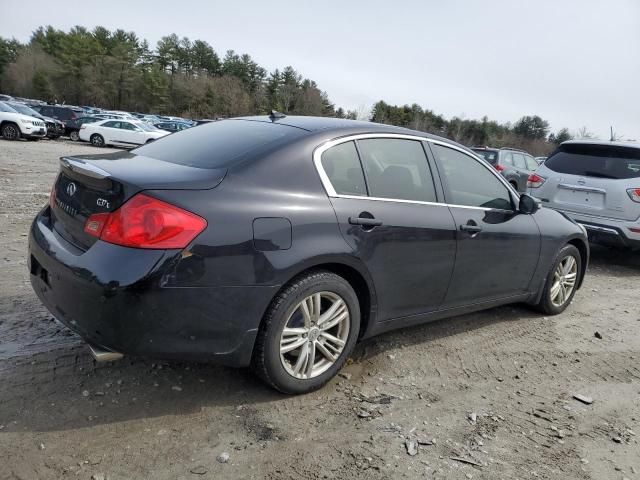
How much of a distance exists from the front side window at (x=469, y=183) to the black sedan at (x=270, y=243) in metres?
0.02

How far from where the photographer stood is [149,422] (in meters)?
2.70

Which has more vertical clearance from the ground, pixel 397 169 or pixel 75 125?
pixel 75 125

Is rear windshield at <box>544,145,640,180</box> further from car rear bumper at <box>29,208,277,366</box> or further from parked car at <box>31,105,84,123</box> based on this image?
parked car at <box>31,105,84,123</box>

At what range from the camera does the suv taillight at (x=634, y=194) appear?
663 cm

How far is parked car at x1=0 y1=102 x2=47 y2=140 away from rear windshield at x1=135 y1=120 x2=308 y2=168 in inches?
775

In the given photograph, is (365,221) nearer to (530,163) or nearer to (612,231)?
(612,231)

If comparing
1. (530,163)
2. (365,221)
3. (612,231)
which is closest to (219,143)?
(365,221)

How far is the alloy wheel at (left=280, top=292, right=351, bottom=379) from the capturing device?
294 centimetres

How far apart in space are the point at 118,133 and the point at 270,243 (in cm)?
2311

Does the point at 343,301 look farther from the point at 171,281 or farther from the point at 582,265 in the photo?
the point at 582,265

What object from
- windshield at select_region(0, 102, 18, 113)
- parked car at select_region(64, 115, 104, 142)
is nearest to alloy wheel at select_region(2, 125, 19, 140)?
windshield at select_region(0, 102, 18, 113)

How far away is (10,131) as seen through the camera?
20203 mm

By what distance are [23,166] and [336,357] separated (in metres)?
11.9

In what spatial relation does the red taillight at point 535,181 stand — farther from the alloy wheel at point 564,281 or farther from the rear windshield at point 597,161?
the alloy wheel at point 564,281
